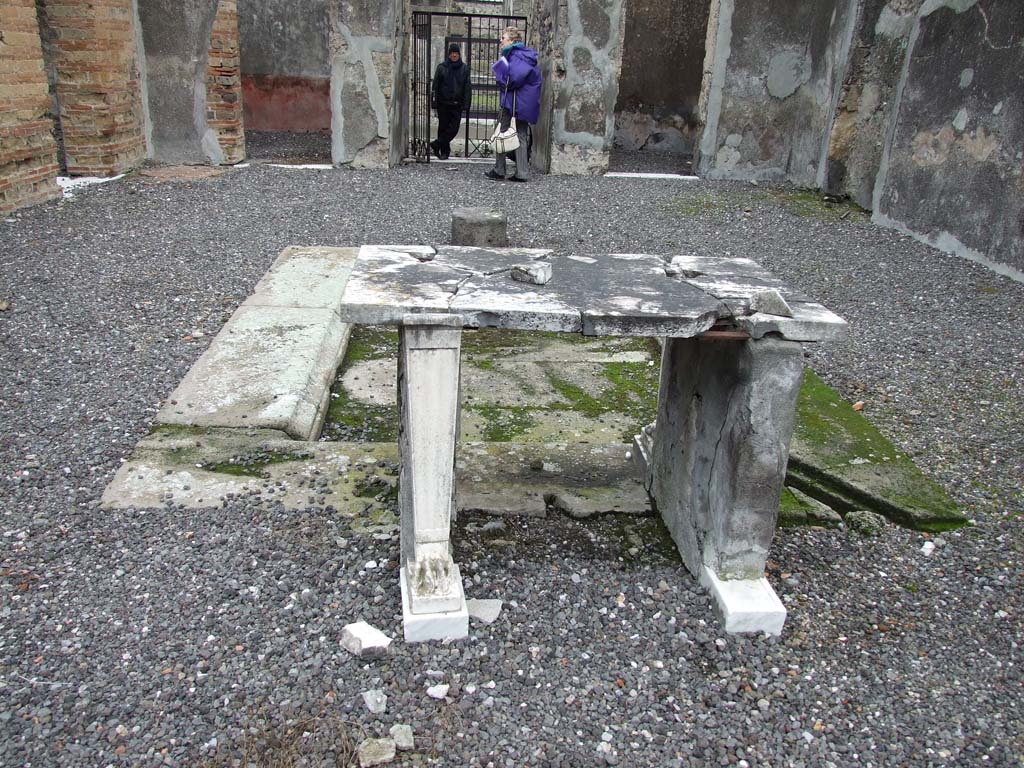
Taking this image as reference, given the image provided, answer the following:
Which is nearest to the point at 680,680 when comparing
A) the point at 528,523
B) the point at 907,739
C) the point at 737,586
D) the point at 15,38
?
the point at 737,586

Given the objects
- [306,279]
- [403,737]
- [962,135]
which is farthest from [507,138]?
[403,737]

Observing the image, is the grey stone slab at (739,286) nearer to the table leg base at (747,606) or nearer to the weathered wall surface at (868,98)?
the table leg base at (747,606)

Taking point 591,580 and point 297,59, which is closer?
point 591,580

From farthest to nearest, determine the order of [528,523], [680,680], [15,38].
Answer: [15,38] → [528,523] → [680,680]

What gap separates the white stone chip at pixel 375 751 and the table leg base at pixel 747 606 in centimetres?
117

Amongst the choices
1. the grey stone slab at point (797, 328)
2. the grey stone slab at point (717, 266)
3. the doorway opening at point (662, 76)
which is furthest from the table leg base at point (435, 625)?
the doorway opening at point (662, 76)

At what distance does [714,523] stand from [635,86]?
1194 centimetres

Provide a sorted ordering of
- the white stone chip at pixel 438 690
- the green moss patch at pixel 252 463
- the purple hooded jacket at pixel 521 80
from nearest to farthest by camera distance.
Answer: the white stone chip at pixel 438 690
the green moss patch at pixel 252 463
the purple hooded jacket at pixel 521 80

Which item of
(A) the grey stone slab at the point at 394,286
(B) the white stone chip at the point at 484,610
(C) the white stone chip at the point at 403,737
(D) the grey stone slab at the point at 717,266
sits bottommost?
(C) the white stone chip at the point at 403,737

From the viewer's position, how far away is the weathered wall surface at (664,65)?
13266mm

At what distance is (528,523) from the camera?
331 centimetres

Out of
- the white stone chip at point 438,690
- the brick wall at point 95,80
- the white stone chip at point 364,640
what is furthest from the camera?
the brick wall at point 95,80

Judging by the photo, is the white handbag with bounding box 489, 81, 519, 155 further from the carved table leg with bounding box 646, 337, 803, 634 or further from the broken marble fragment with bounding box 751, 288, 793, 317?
the broken marble fragment with bounding box 751, 288, 793, 317

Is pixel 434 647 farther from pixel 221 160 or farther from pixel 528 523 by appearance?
pixel 221 160
